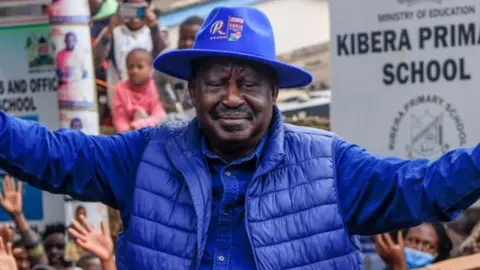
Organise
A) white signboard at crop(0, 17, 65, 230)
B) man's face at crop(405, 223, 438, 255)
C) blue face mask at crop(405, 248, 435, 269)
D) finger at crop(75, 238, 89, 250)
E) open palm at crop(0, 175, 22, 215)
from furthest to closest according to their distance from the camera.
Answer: white signboard at crop(0, 17, 65, 230) → open palm at crop(0, 175, 22, 215) → man's face at crop(405, 223, 438, 255) → blue face mask at crop(405, 248, 435, 269) → finger at crop(75, 238, 89, 250)

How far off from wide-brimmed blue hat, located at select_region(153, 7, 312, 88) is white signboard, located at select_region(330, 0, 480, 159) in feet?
11.5

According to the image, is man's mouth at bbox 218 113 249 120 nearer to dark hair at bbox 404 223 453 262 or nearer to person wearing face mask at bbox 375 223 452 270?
person wearing face mask at bbox 375 223 452 270

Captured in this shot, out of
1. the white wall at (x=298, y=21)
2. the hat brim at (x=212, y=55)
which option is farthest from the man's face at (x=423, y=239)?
the hat brim at (x=212, y=55)

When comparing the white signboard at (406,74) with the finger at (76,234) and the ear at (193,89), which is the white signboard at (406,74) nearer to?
the finger at (76,234)

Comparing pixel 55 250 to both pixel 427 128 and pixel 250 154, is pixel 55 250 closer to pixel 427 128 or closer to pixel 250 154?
pixel 427 128

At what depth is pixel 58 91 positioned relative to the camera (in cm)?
854

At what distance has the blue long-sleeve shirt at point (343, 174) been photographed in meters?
3.52

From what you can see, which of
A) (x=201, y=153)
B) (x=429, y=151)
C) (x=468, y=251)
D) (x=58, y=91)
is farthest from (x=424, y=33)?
(x=201, y=153)

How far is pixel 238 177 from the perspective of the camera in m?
3.78

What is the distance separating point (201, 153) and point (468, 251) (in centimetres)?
373

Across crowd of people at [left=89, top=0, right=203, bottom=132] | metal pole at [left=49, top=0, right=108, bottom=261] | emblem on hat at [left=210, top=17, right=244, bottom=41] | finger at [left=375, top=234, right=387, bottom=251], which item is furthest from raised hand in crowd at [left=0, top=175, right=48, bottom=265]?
emblem on hat at [left=210, top=17, right=244, bottom=41]

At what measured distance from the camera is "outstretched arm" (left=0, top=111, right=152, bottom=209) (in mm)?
3732

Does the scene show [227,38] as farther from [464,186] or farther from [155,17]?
[155,17]

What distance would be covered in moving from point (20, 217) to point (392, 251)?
9.10 feet
